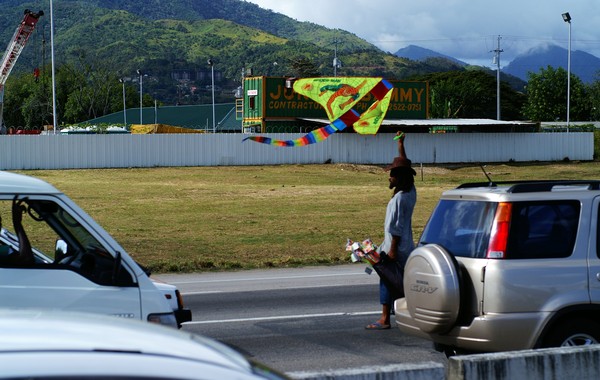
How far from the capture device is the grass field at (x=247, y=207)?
2094 cm

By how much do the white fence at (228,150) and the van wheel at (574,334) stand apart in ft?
136

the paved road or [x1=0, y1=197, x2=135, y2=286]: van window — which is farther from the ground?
[x1=0, y1=197, x2=135, y2=286]: van window

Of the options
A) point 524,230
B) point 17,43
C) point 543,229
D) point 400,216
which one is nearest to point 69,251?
point 524,230

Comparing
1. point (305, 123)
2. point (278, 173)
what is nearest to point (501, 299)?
point (278, 173)

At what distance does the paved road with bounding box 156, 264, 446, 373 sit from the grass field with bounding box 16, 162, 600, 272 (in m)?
2.27

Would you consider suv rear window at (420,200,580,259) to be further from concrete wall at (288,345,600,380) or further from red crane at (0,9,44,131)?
red crane at (0,9,44,131)

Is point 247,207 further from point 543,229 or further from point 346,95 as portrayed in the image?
point 543,229

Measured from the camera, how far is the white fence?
47.6 m

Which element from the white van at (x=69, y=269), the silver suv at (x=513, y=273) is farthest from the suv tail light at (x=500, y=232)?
the white van at (x=69, y=269)

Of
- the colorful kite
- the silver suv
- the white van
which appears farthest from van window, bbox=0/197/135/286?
the colorful kite

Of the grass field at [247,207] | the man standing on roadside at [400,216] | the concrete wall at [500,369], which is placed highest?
the man standing on roadside at [400,216]

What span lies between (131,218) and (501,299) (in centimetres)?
2090

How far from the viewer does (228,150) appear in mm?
49969

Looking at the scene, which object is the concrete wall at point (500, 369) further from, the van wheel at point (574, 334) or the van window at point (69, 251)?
the van window at point (69, 251)
